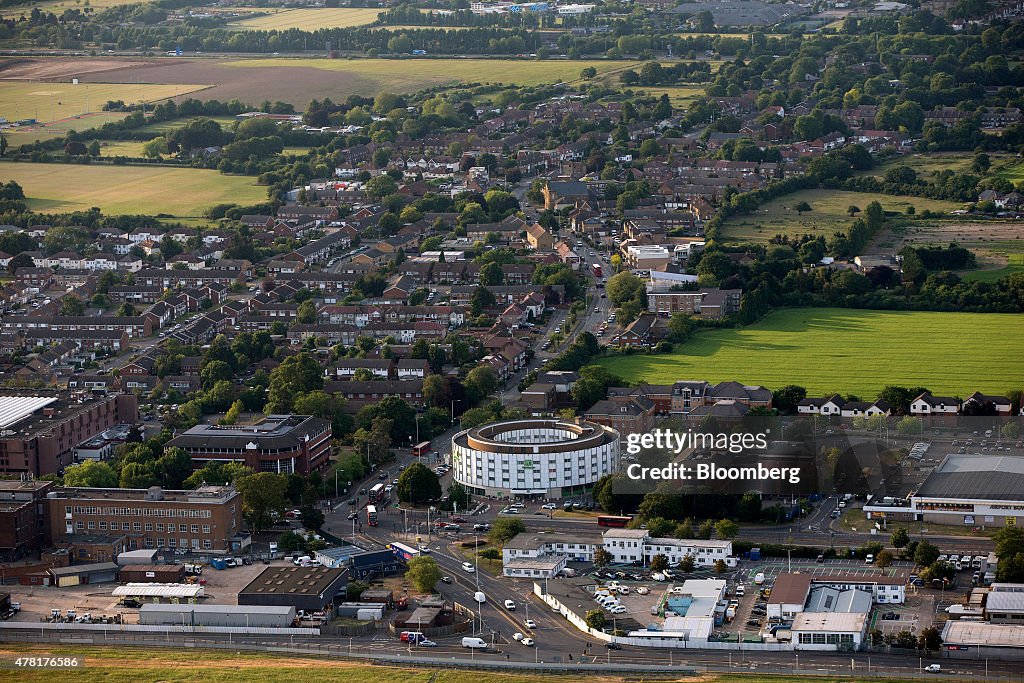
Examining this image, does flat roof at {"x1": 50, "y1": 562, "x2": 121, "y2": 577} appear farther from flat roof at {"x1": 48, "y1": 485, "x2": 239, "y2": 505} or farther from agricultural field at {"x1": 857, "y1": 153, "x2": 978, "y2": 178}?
agricultural field at {"x1": 857, "y1": 153, "x2": 978, "y2": 178}

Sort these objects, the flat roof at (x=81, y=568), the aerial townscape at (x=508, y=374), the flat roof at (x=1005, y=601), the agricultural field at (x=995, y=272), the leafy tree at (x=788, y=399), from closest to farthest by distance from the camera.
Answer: the flat roof at (x=1005, y=601)
the aerial townscape at (x=508, y=374)
the flat roof at (x=81, y=568)
the leafy tree at (x=788, y=399)
the agricultural field at (x=995, y=272)

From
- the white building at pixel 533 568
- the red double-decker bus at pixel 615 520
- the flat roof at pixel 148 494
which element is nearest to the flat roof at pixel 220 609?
the flat roof at pixel 148 494

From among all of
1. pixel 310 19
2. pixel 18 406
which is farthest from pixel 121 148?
pixel 18 406

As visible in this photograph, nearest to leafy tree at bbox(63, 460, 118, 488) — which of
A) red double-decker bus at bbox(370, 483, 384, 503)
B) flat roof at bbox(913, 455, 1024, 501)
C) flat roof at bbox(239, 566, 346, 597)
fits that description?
red double-decker bus at bbox(370, 483, 384, 503)

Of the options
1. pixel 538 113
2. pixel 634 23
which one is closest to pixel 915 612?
pixel 538 113

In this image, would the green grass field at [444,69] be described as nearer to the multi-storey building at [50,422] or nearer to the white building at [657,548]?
the multi-storey building at [50,422]

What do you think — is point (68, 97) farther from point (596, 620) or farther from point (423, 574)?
point (596, 620)
